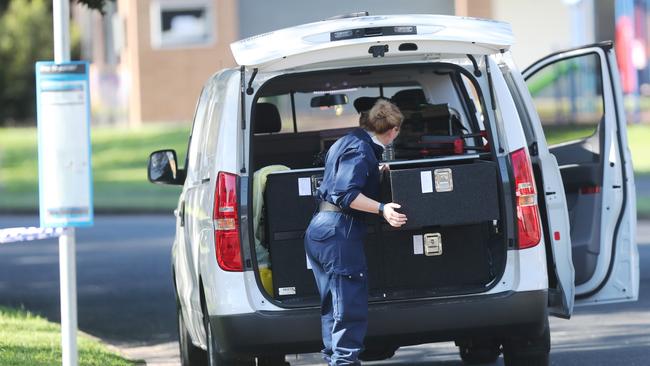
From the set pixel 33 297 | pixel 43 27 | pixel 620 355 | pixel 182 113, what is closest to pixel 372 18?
pixel 620 355

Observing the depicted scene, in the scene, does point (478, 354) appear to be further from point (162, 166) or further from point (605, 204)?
point (162, 166)

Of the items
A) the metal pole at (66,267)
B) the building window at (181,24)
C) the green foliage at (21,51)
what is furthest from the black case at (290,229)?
the green foliage at (21,51)

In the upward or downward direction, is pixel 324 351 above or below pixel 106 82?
below

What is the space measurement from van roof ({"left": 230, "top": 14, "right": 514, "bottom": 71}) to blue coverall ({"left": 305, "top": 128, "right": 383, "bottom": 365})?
0.48 meters

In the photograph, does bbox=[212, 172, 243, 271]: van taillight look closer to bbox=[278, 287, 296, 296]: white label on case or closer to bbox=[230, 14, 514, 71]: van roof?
bbox=[278, 287, 296, 296]: white label on case

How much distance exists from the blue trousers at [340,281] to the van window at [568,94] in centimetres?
3061

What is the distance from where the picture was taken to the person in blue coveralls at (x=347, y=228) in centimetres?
777

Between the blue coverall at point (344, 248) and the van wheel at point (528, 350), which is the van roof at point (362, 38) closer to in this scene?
the blue coverall at point (344, 248)

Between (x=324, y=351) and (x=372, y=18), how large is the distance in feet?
5.80

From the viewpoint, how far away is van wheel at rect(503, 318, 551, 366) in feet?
28.1

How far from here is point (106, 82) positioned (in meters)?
49.5

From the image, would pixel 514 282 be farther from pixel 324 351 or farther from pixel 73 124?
pixel 73 124

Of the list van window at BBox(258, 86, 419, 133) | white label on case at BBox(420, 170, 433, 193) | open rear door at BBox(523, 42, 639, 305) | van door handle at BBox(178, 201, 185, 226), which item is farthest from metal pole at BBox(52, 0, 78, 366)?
open rear door at BBox(523, 42, 639, 305)

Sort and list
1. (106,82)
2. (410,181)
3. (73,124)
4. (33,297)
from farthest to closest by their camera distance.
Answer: (106,82) < (33,297) < (410,181) < (73,124)
